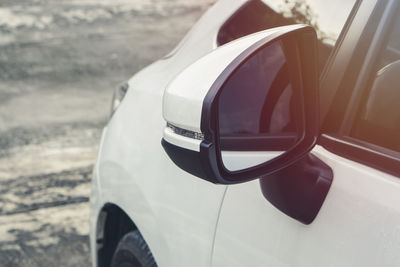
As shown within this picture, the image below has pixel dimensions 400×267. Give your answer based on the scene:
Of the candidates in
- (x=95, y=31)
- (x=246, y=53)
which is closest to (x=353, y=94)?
(x=246, y=53)

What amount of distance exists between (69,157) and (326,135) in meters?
4.50

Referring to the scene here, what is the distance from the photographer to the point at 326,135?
5.02 ft

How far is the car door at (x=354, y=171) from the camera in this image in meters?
1.32

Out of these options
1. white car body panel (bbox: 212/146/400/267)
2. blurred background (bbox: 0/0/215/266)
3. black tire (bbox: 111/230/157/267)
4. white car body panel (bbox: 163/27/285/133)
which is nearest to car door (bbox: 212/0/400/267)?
white car body panel (bbox: 212/146/400/267)

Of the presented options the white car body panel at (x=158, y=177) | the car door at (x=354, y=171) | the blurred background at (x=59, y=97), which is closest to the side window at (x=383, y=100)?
the car door at (x=354, y=171)

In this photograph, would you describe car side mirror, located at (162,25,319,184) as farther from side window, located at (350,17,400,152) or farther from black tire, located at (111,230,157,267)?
black tire, located at (111,230,157,267)

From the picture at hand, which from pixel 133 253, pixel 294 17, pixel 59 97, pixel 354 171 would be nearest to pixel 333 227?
pixel 354 171

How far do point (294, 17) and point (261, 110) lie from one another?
357 mm

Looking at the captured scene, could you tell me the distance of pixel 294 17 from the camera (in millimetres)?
1824

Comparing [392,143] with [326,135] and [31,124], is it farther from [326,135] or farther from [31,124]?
[31,124]

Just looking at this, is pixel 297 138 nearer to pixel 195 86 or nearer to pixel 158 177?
pixel 195 86

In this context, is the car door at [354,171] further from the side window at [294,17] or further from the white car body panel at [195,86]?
the white car body panel at [195,86]

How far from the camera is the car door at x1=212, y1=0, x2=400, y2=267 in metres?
1.32

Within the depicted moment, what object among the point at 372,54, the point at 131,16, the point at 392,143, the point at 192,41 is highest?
the point at 372,54
